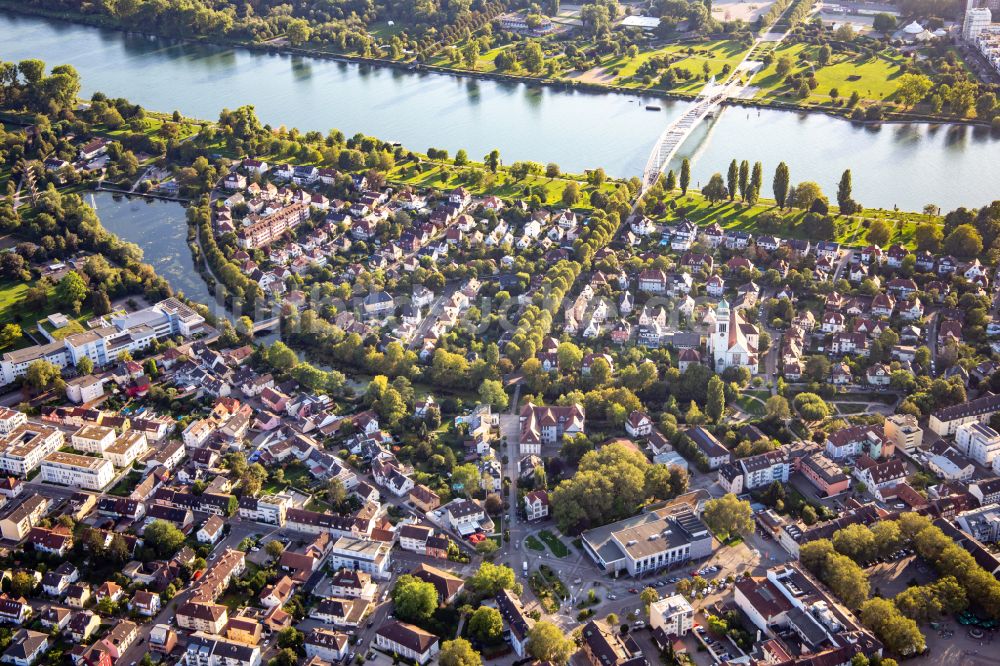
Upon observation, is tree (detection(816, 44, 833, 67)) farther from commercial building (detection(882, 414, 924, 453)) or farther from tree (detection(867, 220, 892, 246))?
commercial building (detection(882, 414, 924, 453))

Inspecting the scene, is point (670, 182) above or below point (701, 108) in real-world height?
below

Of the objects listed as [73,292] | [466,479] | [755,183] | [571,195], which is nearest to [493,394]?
[466,479]

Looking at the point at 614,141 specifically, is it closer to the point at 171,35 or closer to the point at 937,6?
the point at 937,6

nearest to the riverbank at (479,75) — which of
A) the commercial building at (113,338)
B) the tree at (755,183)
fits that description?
the tree at (755,183)

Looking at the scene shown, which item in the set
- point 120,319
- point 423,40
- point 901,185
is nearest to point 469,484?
point 120,319

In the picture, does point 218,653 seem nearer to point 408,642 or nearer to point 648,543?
point 408,642

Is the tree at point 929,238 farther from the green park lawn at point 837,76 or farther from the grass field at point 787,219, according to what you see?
the green park lawn at point 837,76
